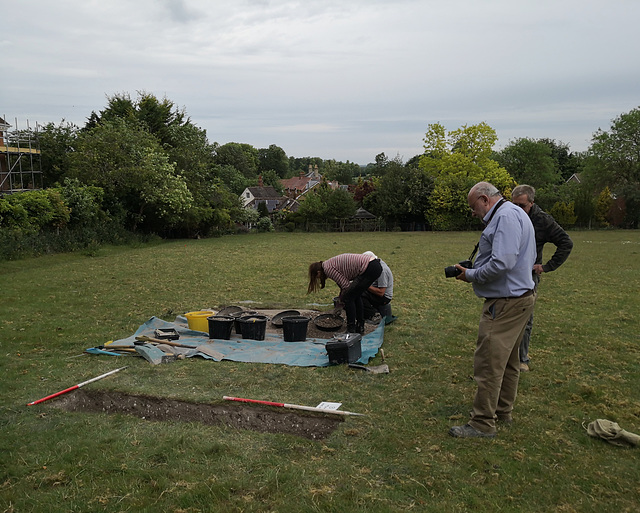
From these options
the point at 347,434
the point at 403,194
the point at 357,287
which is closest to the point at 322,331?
the point at 357,287

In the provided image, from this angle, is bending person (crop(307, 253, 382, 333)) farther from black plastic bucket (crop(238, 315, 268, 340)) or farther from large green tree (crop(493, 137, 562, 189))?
large green tree (crop(493, 137, 562, 189))

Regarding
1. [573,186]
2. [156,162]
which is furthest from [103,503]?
[573,186]

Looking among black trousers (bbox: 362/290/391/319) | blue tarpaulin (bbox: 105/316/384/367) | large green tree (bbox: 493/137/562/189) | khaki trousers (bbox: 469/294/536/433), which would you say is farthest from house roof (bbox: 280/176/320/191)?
khaki trousers (bbox: 469/294/536/433)

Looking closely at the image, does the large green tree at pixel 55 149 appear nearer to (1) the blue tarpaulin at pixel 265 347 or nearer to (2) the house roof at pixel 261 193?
(1) the blue tarpaulin at pixel 265 347

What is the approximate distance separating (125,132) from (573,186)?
48.8 meters

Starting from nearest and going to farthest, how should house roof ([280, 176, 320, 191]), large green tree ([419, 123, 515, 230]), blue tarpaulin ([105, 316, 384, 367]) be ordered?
blue tarpaulin ([105, 316, 384, 367]) → large green tree ([419, 123, 515, 230]) → house roof ([280, 176, 320, 191])

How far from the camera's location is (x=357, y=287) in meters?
7.79

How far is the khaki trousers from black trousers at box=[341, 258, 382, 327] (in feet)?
11.0

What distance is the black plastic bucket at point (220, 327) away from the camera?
791 cm

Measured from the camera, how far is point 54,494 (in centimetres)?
361

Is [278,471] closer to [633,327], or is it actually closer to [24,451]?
[24,451]

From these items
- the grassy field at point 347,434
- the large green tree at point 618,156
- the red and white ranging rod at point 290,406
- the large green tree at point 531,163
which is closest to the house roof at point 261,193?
the large green tree at point 531,163

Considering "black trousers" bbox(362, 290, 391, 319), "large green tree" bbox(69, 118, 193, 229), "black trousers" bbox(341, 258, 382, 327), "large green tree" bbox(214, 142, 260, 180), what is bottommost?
"black trousers" bbox(362, 290, 391, 319)

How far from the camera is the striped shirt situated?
25.7ft
